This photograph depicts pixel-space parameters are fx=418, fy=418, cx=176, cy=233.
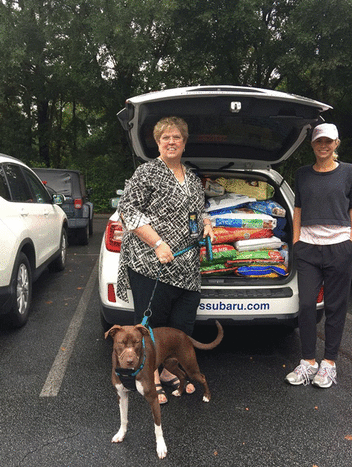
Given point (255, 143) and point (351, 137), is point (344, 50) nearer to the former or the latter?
point (351, 137)

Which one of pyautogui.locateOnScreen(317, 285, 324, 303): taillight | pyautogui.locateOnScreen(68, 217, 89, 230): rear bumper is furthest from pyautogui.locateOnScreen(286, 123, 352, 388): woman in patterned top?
pyautogui.locateOnScreen(68, 217, 89, 230): rear bumper

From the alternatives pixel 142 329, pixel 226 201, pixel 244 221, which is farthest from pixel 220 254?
pixel 142 329

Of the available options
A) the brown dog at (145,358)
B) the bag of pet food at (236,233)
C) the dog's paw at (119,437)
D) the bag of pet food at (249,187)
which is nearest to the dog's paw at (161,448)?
the brown dog at (145,358)

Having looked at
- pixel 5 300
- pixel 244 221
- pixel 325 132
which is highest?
pixel 325 132

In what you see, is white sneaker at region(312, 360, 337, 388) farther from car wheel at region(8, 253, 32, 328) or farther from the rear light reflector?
car wheel at region(8, 253, 32, 328)

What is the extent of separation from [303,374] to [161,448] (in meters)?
1.35

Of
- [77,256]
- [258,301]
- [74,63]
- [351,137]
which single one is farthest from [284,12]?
[258,301]

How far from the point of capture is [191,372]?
9.07 feet

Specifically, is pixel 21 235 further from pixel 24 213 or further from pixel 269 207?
pixel 269 207

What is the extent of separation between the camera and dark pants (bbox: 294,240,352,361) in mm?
3012

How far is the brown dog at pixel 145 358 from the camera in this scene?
2.16 m

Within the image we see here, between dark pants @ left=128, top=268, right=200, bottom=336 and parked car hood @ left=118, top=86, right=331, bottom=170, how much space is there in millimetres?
1149

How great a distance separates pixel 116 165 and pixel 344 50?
1075cm

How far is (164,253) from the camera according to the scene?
2455 mm
